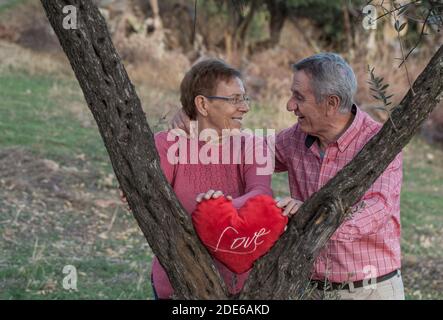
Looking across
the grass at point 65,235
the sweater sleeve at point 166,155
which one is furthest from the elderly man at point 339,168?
the grass at point 65,235

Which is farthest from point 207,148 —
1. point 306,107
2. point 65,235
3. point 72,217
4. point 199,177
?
point 72,217

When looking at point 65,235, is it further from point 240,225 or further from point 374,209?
point 240,225

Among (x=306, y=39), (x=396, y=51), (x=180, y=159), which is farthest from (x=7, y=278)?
(x=306, y=39)

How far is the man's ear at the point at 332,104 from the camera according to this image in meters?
3.32

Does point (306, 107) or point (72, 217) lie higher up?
point (306, 107)

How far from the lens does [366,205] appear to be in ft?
10.0

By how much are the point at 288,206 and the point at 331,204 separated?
0.16 m

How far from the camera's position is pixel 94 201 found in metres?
8.23

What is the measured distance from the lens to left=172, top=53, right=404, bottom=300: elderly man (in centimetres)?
321

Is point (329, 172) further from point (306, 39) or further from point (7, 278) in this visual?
point (306, 39)

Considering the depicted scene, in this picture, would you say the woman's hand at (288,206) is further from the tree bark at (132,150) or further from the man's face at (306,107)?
the man's face at (306,107)

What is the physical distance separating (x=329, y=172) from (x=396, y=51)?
548 inches

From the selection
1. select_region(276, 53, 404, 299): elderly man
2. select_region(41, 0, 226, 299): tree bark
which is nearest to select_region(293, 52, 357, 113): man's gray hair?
select_region(276, 53, 404, 299): elderly man

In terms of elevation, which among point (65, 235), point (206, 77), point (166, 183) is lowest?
point (65, 235)
